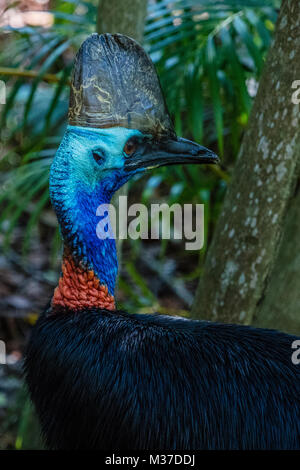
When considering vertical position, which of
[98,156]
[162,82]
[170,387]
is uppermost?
[162,82]

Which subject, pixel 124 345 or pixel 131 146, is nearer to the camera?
pixel 124 345

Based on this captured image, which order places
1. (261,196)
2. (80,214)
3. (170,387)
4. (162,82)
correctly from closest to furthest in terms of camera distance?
(170,387), (80,214), (261,196), (162,82)

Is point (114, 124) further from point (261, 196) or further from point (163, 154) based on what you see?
point (261, 196)

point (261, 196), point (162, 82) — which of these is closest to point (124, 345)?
point (261, 196)

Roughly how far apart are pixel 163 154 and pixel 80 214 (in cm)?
22

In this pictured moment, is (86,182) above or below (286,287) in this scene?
above

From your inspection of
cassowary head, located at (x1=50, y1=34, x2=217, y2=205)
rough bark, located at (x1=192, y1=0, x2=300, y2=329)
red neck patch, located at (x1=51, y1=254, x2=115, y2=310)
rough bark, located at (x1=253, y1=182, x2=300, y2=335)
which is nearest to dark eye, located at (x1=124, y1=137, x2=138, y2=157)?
cassowary head, located at (x1=50, y1=34, x2=217, y2=205)

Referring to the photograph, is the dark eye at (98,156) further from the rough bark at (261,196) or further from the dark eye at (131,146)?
the rough bark at (261,196)

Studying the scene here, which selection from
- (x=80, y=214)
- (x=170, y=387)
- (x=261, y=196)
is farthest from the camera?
(x=261, y=196)

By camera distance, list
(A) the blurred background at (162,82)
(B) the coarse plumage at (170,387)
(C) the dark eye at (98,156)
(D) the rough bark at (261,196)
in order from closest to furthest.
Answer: (B) the coarse plumage at (170,387)
(C) the dark eye at (98,156)
(D) the rough bark at (261,196)
(A) the blurred background at (162,82)

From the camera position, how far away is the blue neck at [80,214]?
1.39m

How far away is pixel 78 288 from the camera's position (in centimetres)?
144

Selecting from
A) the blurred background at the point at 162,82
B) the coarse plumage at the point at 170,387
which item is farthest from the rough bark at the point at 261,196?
the coarse plumage at the point at 170,387
